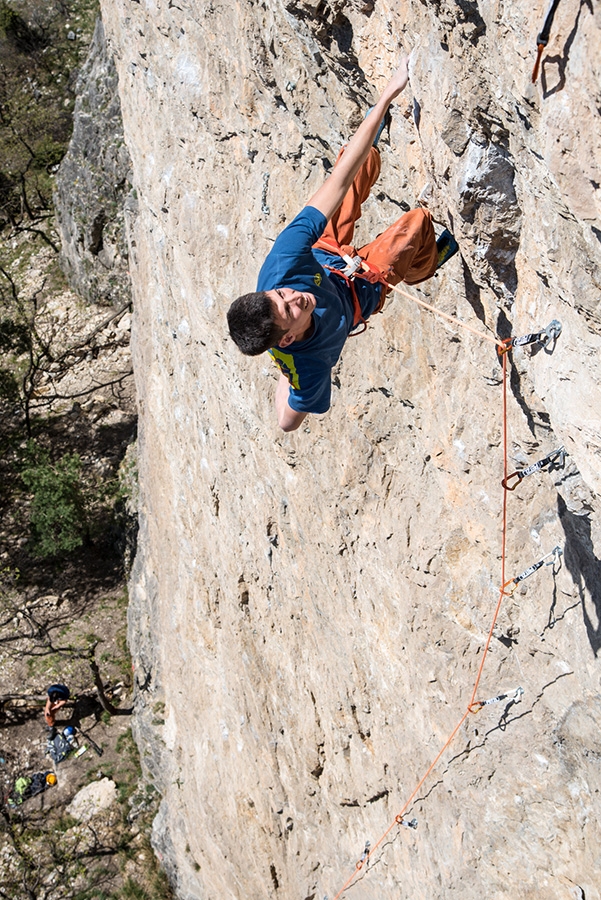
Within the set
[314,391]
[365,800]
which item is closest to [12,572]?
[365,800]

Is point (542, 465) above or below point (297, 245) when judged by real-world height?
below

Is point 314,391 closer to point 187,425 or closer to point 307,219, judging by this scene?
point 307,219

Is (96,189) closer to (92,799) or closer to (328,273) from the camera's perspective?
(92,799)

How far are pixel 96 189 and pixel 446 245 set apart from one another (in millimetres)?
12750

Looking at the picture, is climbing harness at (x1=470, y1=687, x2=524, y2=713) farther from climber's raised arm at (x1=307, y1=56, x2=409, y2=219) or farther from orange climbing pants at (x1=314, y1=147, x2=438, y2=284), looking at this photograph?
climber's raised arm at (x1=307, y1=56, x2=409, y2=219)

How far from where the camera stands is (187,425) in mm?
6523

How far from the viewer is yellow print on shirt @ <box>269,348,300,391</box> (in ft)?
10.2

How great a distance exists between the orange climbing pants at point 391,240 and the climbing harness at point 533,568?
127cm

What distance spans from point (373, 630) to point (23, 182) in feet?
53.5

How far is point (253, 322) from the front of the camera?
8.68ft

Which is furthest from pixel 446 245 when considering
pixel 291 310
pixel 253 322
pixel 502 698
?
pixel 502 698

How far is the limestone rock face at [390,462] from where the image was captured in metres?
2.30

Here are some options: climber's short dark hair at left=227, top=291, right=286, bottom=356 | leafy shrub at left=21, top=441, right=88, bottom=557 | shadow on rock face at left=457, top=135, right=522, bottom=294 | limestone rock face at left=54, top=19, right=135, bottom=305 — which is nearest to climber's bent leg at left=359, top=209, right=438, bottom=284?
shadow on rock face at left=457, top=135, right=522, bottom=294

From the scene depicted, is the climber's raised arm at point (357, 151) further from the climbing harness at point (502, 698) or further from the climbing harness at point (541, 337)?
the climbing harness at point (502, 698)
